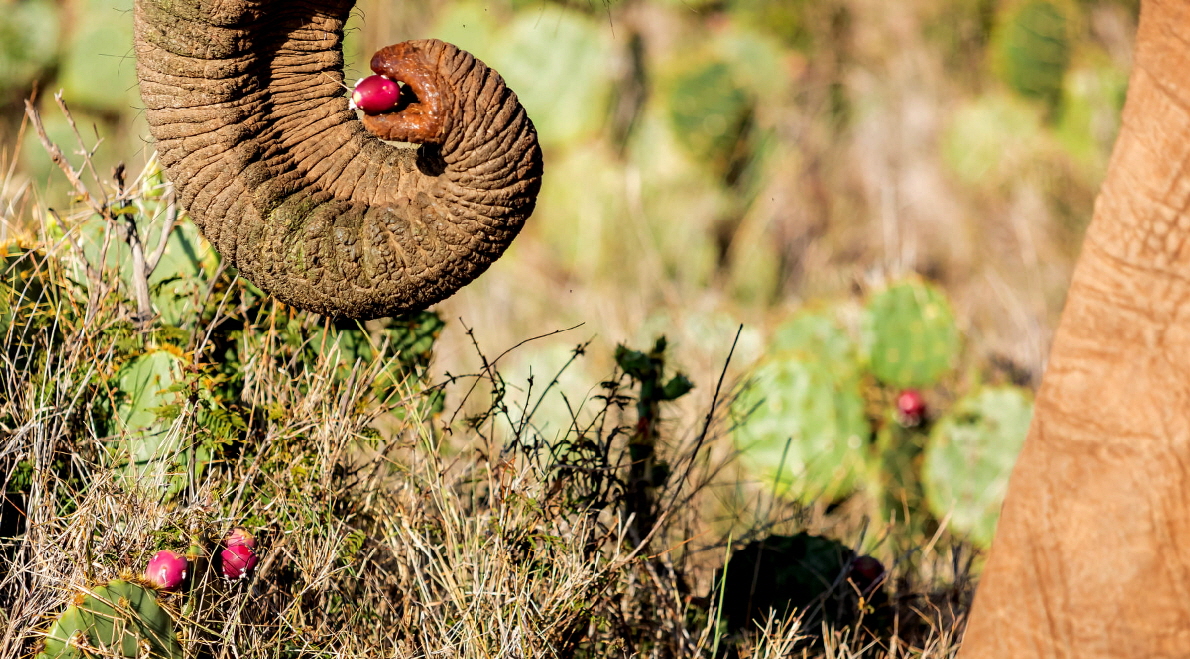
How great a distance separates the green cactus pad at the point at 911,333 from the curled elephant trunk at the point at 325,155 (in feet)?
11.7

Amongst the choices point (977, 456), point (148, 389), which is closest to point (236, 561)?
point (148, 389)

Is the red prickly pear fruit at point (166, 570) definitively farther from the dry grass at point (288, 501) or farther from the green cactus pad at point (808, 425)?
the green cactus pad at point (808, 425)

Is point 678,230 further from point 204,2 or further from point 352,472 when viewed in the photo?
point 204,2

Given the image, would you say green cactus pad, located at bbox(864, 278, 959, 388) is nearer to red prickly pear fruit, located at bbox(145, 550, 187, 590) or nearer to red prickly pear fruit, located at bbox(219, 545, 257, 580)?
red prickly pear fruit, located at bbox(219, 545, 257, 580)

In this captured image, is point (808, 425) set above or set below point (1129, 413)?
below

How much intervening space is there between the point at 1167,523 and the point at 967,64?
7.45m

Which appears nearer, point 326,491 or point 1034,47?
point 326,491

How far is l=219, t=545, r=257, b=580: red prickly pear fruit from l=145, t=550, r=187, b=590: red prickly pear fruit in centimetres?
10

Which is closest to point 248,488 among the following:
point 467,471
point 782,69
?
point 467,471

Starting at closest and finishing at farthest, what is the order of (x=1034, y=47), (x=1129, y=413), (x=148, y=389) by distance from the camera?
(x=1129, y=413), (x=148, y=389), (x=1034, y=47)

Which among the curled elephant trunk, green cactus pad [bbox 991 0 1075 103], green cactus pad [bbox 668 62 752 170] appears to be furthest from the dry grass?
green cactus pad [bbox 991 0 1075 103]

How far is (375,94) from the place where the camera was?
1691mm

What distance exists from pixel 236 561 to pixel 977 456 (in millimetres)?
3533

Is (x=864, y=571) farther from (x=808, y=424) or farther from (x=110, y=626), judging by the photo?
(x=808, y=424)
